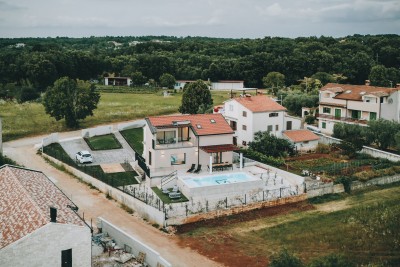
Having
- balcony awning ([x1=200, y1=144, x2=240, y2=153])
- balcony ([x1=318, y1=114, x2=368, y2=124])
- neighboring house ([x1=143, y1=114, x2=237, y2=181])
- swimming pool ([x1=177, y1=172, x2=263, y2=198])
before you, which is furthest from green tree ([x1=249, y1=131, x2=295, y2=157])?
balcony ([x1=318, y1=114, x2=368, y2=124])

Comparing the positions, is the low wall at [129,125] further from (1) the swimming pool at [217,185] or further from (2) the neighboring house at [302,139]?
(1) the swimming pool at [217,185]

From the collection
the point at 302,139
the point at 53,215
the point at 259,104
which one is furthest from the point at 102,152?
the point at 53,215

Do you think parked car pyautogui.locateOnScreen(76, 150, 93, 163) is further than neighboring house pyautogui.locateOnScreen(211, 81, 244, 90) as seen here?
No

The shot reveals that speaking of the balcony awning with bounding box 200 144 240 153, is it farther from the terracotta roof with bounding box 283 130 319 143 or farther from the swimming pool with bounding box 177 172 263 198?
the terracotta roof with bounding box 283 130 319 143

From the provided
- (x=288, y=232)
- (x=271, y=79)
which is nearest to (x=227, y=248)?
(x=288, y=232)

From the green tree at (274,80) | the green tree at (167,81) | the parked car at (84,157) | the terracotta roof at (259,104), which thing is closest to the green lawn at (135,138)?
the parked car at (84,157)
